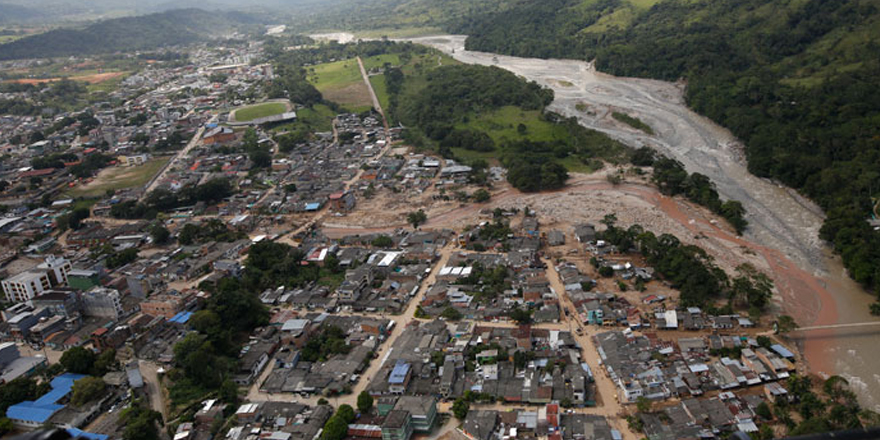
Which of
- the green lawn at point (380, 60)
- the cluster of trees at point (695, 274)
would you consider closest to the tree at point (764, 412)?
the cluster of trees at point (695, 274)

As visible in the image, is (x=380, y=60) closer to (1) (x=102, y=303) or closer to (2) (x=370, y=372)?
(1) (x=102, y=303)

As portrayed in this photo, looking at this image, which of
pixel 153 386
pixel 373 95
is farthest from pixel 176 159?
pixel 153 386

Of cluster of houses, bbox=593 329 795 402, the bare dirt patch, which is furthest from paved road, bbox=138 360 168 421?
the bare dirt patch

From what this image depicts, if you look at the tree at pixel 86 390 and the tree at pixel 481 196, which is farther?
the tree at pixel 481 196

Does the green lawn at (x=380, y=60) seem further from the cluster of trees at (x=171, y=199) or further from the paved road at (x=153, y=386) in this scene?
the paved road at (x=153, y=386)

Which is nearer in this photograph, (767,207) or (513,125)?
(767,207)

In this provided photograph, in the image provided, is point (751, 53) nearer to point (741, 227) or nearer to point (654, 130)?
point (654, 130)

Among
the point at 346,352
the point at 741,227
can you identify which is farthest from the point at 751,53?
the point at 346,352
